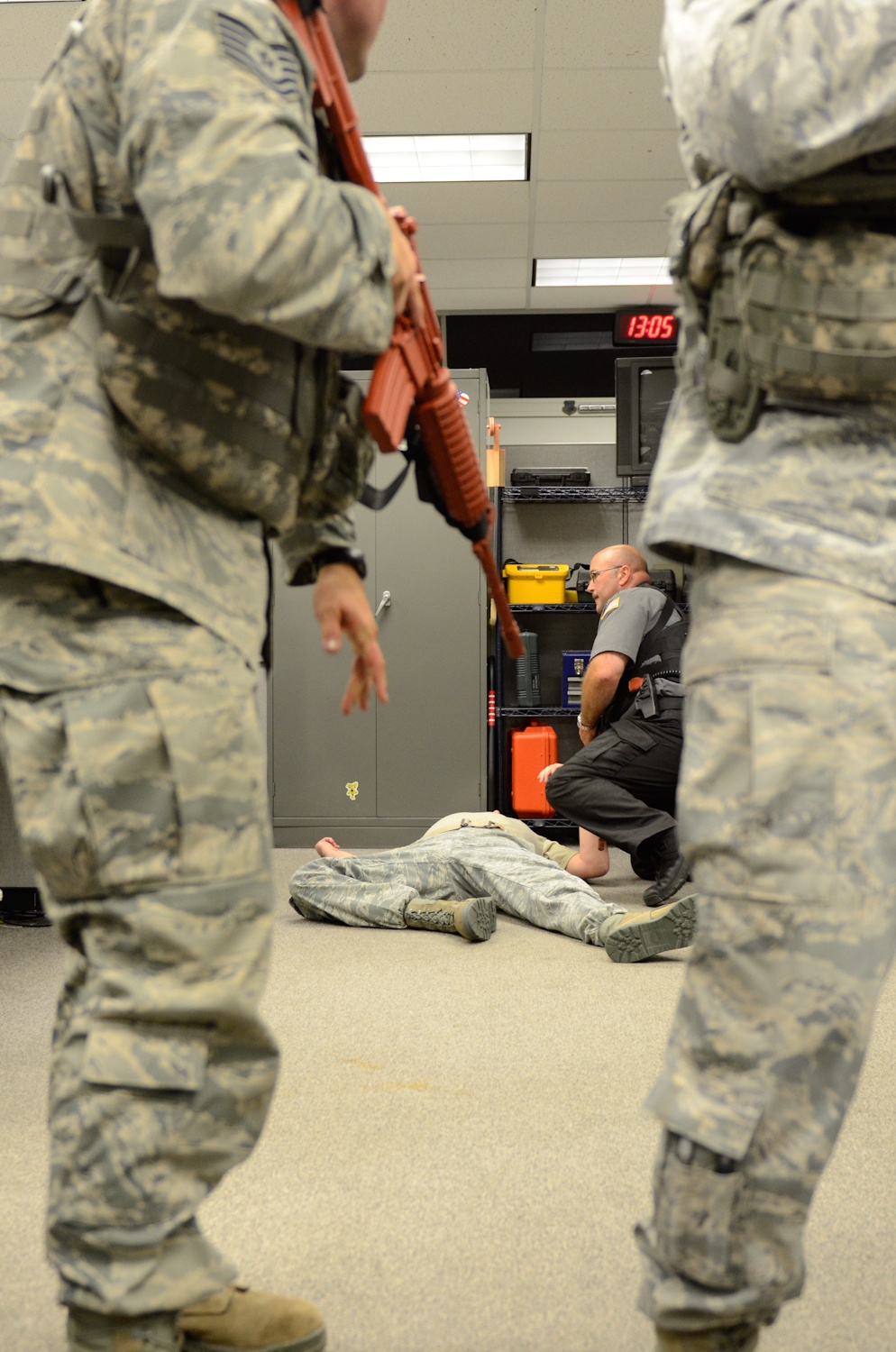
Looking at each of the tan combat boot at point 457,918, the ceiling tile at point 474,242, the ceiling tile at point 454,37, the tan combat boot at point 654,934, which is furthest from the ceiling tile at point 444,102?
the tan combat boot at point 654,934

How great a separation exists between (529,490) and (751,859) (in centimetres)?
500

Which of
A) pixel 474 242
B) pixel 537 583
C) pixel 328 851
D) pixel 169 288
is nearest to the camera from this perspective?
pixel 169 288

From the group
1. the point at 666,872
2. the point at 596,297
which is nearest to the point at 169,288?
the point at 666,872

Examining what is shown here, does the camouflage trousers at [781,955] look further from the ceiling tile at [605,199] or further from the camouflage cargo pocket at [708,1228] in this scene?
the ceiling tile at [605,199]

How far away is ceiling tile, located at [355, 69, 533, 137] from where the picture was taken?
4.11 meters

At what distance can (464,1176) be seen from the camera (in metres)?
1.55

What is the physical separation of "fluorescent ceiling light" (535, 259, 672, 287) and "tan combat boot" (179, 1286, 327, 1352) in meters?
5.53

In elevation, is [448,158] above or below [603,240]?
above

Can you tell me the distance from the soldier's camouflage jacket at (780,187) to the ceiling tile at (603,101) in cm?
347

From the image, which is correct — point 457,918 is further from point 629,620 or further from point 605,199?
point 605,199

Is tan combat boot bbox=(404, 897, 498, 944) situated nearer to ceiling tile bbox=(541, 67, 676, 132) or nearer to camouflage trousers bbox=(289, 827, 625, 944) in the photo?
camouflage trousers bbox=(289, 827, 625, 944)

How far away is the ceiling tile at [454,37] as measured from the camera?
366 cm

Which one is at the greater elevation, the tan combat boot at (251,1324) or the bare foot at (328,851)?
the tan combat boot at (251,1324)

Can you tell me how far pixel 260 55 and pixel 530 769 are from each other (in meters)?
4.69
